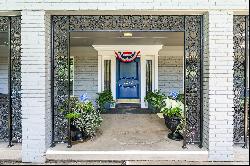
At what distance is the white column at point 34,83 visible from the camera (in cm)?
428

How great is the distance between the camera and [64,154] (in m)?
4.40

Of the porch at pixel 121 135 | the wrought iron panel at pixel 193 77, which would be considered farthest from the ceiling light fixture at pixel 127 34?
the wrought iron panel at pixel 193 77

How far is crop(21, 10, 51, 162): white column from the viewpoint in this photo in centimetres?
428

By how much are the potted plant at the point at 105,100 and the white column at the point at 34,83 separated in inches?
196

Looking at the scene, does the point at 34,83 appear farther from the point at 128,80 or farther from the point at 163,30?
the point at 128,80

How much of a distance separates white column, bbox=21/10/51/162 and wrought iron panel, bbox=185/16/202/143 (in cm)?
224

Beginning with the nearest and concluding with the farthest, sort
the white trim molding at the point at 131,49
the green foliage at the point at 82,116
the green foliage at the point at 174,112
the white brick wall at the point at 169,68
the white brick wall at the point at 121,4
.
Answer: the white brick wall at the point at 121,4, the green foliage at the point at 82,116, the green foliage at the point at 174,112, the white trim molding at the point at 131,49, the white brick wall at the point at 169,68

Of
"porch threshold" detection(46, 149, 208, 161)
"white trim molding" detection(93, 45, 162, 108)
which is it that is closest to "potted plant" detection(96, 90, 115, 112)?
"white trim molding" detection(93, 45, 162, 108)

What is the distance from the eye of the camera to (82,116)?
5035mm

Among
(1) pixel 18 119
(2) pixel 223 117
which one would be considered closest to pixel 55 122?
(1) pixel 18 119

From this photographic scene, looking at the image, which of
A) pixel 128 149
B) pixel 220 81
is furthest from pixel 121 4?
pixel 128 149

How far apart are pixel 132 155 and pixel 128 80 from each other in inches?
239

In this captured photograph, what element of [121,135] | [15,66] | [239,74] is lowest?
[121,135]

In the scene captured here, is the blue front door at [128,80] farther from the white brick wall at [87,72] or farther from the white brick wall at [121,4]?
the white brick wall at [121,4]
